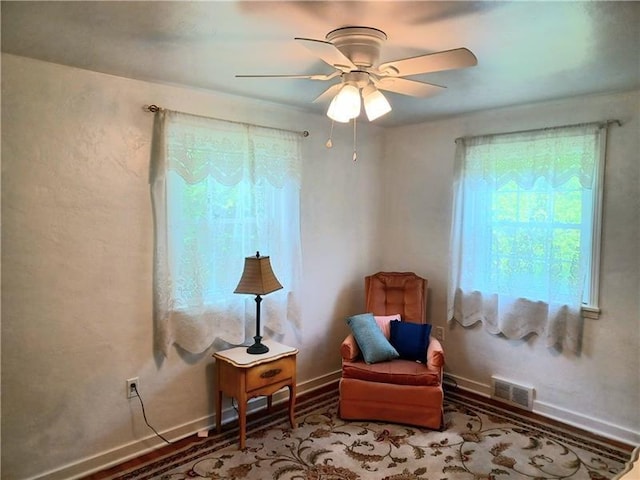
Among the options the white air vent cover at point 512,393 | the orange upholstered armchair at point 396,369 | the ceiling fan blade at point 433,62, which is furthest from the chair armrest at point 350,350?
the ceiling fan blade at point 433,62

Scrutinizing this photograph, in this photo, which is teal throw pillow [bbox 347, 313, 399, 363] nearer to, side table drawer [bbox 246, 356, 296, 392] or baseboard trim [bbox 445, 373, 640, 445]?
side table drawer [bbox 246, 356, 296, 392]

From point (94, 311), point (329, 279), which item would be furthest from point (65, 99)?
point (329, 279)

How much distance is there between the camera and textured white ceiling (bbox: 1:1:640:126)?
173 cm

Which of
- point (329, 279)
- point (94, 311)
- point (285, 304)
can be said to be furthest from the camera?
point (329, 279)

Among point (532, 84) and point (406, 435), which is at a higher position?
point (532, 84)

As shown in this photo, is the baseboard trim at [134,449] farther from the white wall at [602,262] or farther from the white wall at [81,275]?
the white wall at [602,262]

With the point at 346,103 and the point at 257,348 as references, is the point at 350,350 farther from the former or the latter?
the point at 346,103

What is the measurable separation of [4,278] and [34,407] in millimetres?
739

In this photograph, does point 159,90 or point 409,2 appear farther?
point 159,90

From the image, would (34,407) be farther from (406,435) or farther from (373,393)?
(406,435)

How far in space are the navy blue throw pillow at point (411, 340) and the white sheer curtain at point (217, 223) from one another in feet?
2.87

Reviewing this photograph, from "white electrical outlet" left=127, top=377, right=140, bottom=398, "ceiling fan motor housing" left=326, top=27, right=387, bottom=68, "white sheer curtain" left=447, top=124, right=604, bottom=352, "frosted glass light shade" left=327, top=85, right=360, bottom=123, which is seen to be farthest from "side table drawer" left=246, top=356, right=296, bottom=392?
"ceiling fan motor housing" left=326, top=27, right=387, bottom=68

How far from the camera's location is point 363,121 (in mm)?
4094

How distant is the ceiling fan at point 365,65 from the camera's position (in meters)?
1.83
